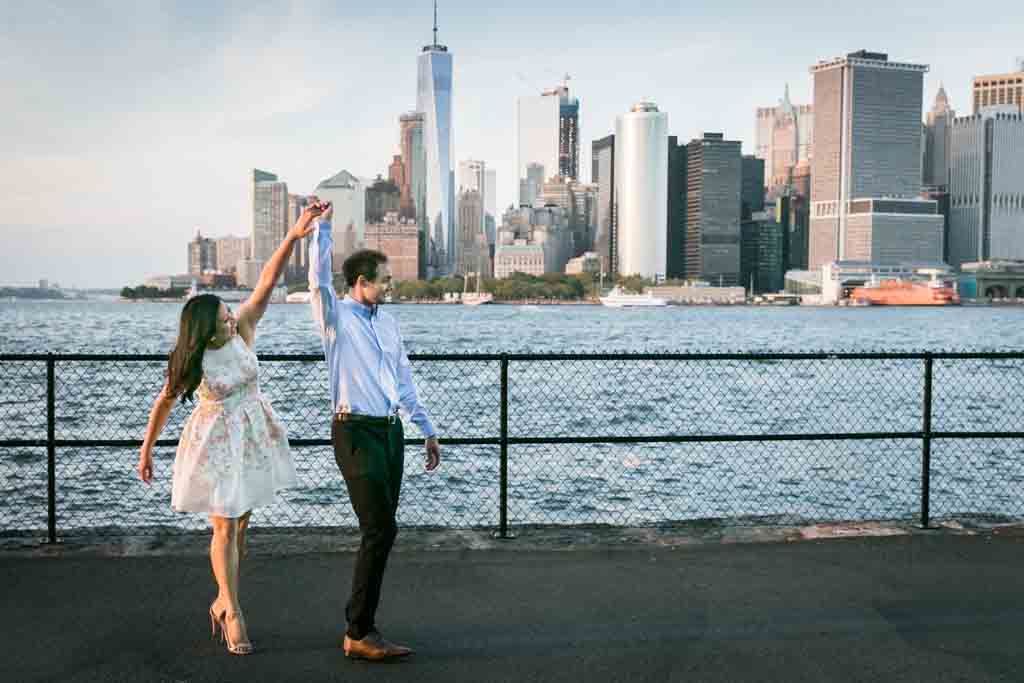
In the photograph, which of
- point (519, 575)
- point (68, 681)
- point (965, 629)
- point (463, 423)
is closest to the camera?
point (68, 681)

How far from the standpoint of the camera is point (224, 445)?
5.06 meters

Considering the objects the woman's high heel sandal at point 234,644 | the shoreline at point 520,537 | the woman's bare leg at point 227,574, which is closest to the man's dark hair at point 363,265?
the woman's bare leg at point 227,574

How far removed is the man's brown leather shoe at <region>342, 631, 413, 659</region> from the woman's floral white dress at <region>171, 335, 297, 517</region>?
0.78 m

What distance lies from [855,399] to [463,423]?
16.4 m

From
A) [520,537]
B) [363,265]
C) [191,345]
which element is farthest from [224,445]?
[520,537]

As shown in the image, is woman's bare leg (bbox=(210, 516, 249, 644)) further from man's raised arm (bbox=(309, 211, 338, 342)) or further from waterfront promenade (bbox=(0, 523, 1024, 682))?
man's raised arm (bbox=(309, 211, 338, 342))

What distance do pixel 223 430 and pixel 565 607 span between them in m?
2.06

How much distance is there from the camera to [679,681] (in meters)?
4.77

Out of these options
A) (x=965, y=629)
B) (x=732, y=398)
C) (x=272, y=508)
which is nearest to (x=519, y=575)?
(x=965, y=629)

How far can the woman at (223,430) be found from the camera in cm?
495

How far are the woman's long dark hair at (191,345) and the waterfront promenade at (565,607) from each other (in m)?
1.27

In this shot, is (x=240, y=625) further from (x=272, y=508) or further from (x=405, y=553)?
(x=272, y=508)

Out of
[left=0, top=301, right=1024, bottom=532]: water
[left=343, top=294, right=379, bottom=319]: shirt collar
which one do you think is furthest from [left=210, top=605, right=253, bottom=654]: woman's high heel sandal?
[left=0, top=301, right=1024, bottom=532]: water

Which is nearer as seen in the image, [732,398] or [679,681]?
[679,681]
